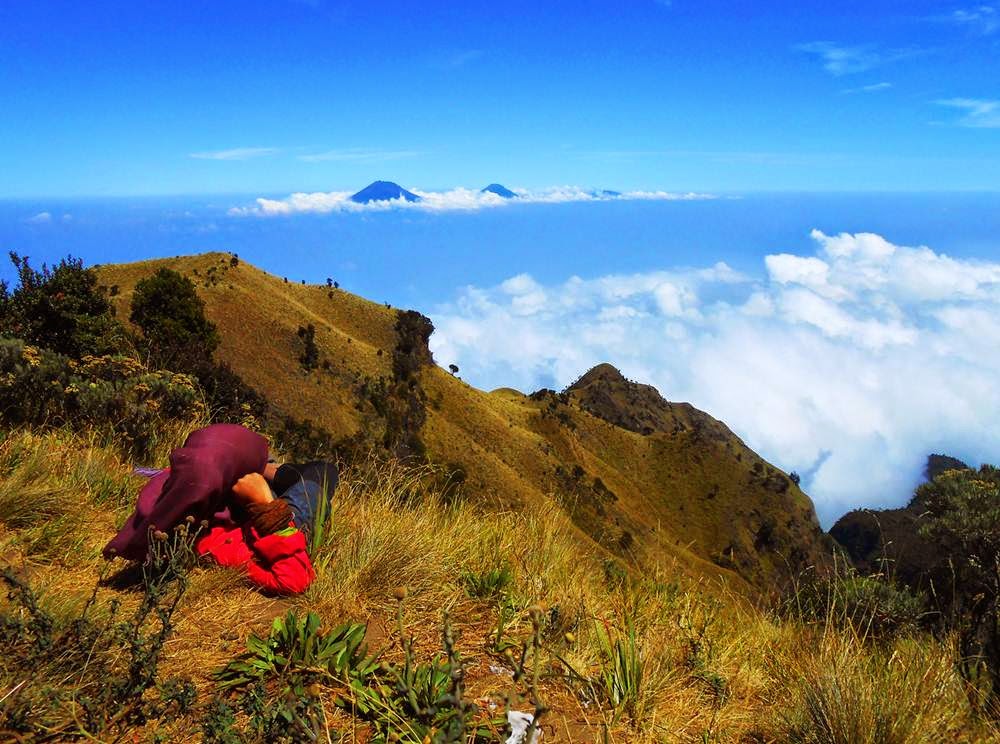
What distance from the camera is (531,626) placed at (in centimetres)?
334

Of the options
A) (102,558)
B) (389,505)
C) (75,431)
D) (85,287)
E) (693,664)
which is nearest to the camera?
(693,664)

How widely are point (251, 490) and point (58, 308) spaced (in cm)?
1284

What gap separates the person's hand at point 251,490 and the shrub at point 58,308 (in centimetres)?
801

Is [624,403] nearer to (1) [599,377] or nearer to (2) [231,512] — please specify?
(1) [599,377]

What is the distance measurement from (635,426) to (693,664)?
114m

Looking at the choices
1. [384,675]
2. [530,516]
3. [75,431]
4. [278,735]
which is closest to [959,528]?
[530,516]

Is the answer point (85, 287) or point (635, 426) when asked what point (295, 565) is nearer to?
point (85, 287)

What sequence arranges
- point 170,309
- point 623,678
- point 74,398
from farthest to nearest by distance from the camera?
1. point 170,309
2. point 74,398
3. point 623,678

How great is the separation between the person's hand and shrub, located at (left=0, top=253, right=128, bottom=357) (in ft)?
26.3

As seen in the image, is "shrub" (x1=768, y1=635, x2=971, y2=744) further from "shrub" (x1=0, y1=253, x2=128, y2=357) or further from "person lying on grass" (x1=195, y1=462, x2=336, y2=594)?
"shrub" (x1=0, y1=253, x2=128, y2=357)

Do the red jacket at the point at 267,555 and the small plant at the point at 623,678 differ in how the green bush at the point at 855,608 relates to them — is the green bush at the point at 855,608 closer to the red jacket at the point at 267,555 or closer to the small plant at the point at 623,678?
the small plant at the point at 623,678

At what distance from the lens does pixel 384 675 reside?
262 cm

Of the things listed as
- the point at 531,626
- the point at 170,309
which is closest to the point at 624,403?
the point at 170,309

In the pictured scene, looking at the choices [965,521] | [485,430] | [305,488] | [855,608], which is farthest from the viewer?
[485,430]
